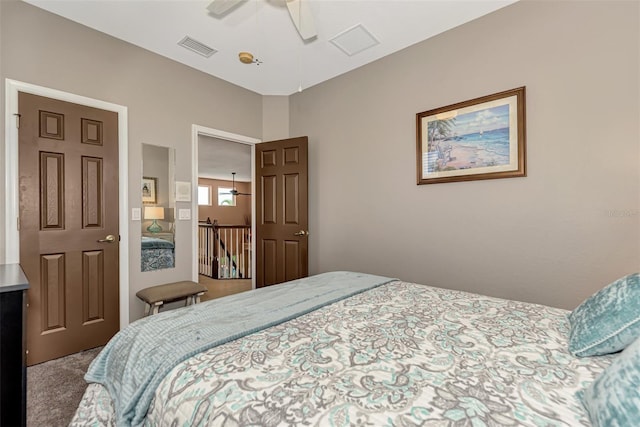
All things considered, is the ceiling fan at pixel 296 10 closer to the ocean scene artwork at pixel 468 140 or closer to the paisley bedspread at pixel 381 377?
the ocean scene artwork at pixel 468 140

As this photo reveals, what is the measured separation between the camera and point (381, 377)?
2.72 feet

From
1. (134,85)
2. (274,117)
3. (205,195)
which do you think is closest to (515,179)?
(274,117)

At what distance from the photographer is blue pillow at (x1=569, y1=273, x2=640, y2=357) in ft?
3.04

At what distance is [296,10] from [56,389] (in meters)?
3.03

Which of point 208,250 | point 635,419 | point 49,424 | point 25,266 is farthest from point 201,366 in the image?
point 208,250

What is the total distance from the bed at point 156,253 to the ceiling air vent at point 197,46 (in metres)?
1.93

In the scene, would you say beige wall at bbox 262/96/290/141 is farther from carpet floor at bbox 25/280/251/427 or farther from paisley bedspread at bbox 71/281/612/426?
paisley bedspread at bbox 71/281/612/426

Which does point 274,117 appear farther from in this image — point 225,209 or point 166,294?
point 225,209

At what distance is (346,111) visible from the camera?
338 cm

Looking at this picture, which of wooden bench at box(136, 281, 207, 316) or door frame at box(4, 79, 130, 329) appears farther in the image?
wooden bench at box(136, 281, 207, 316)

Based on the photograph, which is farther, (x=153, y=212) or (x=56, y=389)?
(x=153, y=212)

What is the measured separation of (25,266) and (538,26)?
429cm

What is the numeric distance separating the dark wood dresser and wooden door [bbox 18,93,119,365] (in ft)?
4.26

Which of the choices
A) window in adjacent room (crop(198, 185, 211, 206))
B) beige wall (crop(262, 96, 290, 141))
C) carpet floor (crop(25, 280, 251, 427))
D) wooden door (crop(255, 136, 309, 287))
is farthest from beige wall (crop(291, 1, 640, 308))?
window in adjacent room (crop(198, 185, 211, 206))
